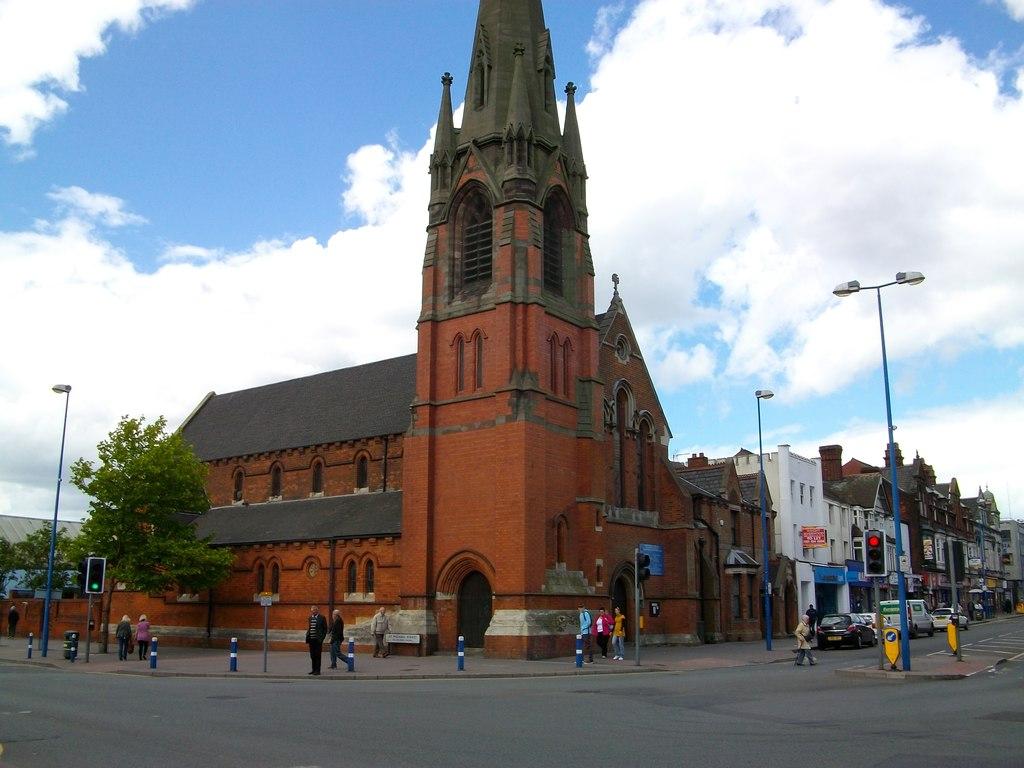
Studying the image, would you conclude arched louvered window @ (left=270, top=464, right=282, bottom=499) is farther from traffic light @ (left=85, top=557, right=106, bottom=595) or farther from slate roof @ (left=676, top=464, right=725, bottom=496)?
slate roof @ (left=676, top=464, right=725, bottom=496)

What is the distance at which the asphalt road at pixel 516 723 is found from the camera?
39.5 ft

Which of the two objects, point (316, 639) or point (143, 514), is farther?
point (143, 514)

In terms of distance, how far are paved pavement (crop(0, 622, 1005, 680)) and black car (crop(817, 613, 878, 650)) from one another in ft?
7.93

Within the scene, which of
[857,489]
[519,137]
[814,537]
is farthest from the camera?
[857,489]

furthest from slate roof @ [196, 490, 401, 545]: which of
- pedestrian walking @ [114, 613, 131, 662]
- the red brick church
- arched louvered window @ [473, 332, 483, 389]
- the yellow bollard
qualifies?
the yellow bollard

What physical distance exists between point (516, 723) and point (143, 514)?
29777 mm

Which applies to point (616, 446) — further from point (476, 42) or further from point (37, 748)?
point (37, 748)

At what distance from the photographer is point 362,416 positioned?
47844 mm

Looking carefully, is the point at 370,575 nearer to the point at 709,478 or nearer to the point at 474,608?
the point at 474,608

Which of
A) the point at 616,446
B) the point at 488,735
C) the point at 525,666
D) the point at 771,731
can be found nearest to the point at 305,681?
the point at 525,666

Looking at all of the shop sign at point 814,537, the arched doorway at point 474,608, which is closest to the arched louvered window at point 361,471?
the arched doorway at point 474,608

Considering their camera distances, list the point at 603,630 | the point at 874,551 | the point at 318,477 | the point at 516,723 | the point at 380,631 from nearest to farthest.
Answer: the point at 516,723, the point at 874,551, the point at 380,631, the point at 603,630, the point at 318,477

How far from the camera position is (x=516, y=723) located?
50.4 ft

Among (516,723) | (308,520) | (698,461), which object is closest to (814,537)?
(698,461)
